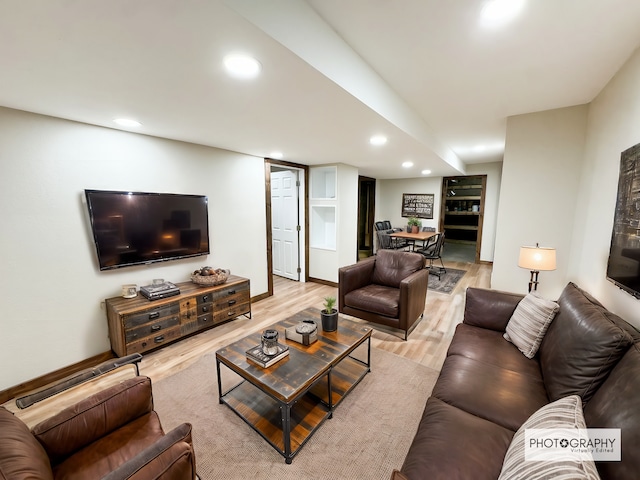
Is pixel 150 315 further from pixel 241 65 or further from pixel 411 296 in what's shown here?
pixel 411 296

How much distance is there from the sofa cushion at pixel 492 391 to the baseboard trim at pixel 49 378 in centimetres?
294

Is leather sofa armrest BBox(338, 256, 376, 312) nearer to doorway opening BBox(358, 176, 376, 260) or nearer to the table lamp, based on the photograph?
the table lamp

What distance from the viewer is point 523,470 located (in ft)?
2.66

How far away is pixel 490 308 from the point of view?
2148 millimetres

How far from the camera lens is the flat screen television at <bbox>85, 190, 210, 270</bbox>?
2.40 metres

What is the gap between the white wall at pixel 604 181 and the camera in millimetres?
1609

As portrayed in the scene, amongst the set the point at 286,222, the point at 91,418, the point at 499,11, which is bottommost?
the point at 91,418

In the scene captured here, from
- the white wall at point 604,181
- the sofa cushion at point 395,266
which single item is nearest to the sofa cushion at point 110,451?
the white wall at point 604,181

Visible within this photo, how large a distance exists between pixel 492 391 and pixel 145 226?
10.3 feet

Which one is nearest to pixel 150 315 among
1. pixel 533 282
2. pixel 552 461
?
pixel 552 461

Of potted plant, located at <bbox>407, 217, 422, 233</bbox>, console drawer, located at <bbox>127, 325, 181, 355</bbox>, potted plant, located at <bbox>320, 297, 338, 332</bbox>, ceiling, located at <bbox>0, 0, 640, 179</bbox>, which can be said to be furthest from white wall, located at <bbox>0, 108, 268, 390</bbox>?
potted plant, located at <bbox>407, 217, 422, 233</bbox>

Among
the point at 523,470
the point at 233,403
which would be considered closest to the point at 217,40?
the point at 523,470

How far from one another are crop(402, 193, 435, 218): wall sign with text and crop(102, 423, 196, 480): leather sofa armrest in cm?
714

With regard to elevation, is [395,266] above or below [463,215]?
below
